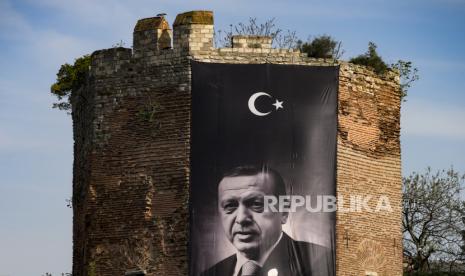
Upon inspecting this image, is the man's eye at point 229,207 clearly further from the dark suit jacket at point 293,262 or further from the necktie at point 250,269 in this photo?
the necktie at point 250,269

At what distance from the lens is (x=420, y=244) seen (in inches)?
1492

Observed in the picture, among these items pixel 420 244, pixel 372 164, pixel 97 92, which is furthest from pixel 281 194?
pixel 420 244

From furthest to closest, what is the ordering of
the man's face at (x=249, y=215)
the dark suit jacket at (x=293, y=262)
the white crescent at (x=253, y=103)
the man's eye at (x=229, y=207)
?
the white crescent at (x=253, y=103), the man's eye at (x=229, y=207), the man's face at (x=249, y=215), the dark suit jacket at (x=293, y=262)

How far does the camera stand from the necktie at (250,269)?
23.3m

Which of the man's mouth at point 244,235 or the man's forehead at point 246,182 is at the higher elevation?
the man's forehead at point 246,182

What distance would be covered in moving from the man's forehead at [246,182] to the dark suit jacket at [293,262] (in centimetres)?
100

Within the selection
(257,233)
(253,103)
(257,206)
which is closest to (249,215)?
(257,206)

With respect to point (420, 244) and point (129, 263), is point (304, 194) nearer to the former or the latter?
point (129, 263)

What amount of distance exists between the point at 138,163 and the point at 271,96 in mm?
2819

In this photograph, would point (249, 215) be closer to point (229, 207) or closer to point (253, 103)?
point (229, 207)

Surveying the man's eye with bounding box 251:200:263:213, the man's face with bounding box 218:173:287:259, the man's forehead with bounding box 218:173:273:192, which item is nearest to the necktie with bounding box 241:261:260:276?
the man's face with bounding box 218:173:287:259

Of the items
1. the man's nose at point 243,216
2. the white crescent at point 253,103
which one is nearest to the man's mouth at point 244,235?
the man's nose at point 243,216

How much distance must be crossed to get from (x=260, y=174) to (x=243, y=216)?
0.83 m

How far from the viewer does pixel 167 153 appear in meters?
23.9
